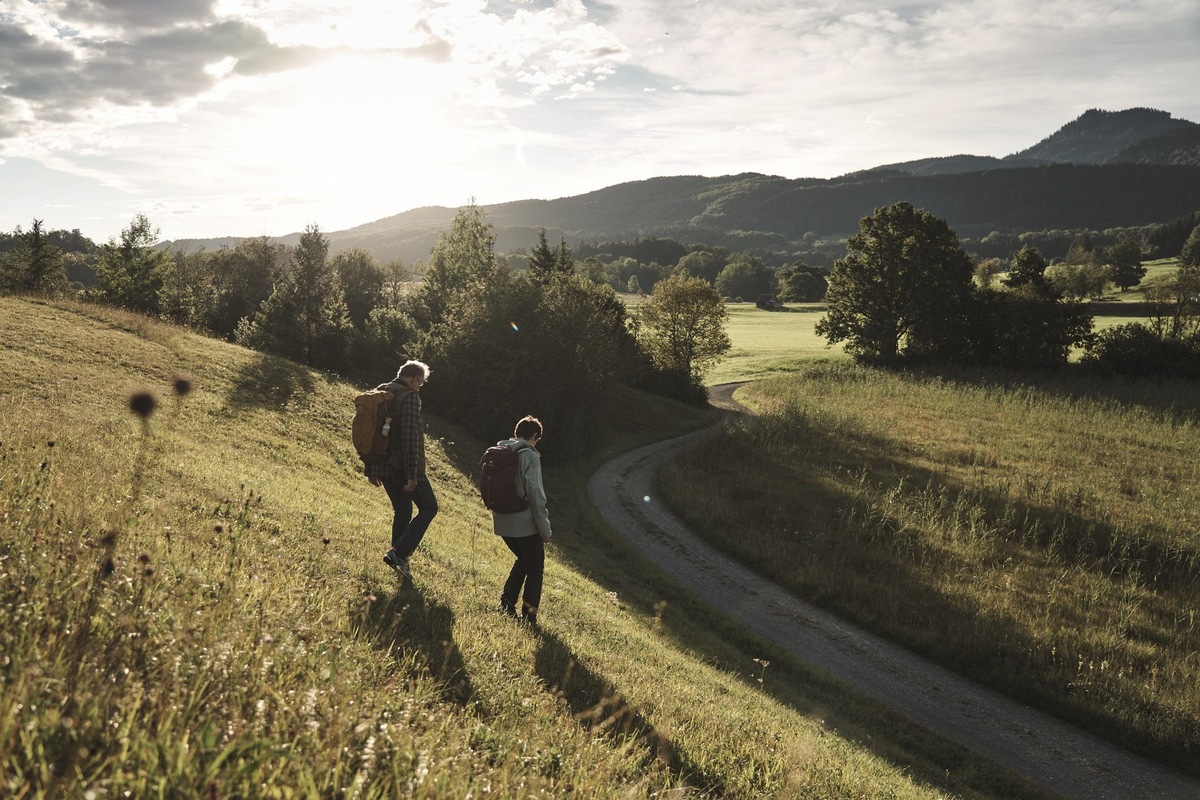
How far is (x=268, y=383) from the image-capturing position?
24609 millimetres

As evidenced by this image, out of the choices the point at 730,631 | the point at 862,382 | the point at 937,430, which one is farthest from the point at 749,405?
the point at 730,631

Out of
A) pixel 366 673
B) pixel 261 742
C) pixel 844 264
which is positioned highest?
pixel 844 264

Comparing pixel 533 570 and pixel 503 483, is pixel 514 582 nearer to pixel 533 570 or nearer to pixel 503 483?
pixel 533 570

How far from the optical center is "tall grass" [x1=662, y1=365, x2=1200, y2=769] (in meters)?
12.3

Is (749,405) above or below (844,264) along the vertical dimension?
below

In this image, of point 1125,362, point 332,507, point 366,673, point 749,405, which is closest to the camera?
point 366,673

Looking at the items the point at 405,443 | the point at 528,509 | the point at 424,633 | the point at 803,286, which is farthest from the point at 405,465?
the point at 803,286

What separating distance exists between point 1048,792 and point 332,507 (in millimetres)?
12651

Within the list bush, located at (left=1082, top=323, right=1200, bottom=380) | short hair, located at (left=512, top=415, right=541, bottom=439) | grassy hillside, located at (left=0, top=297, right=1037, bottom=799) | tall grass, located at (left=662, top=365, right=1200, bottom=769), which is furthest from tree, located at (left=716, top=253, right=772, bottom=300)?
short hair, located at (left=512, top=415, right=541, bottom=439)

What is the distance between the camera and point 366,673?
470 cm

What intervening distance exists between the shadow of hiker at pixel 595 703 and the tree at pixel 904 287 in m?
49.6

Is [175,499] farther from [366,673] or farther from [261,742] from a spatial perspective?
[261,742]

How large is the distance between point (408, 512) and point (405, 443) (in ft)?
3.68

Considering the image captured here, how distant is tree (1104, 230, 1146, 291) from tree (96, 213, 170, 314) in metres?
120
